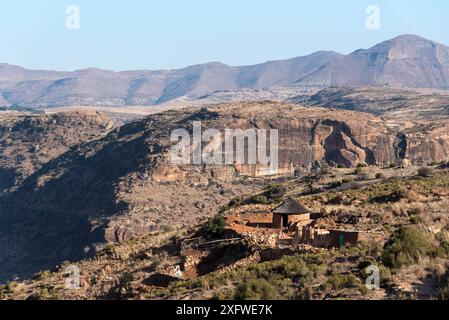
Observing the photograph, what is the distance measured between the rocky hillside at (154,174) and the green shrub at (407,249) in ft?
184

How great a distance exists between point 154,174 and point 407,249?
7350cm

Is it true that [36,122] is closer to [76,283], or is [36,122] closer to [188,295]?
[76,283]

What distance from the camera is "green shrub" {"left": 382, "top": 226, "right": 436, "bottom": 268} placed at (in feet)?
65.2

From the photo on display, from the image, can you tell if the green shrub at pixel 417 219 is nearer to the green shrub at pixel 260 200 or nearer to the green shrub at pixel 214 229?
the green shrub at pixel 214 229

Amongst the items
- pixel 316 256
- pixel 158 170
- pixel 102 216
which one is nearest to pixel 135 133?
pixel 158 170

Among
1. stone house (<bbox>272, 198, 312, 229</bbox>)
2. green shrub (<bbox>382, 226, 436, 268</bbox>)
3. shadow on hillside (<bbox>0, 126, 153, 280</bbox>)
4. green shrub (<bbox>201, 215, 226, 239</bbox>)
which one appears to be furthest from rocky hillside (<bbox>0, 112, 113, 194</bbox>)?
green shrub (<bbox>382, 226, 436, 268</bbox>)

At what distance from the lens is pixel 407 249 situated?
66.9 feet

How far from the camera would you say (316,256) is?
2223cm

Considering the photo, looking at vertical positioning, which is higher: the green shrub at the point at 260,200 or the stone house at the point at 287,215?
the stone house at the point at 287,215

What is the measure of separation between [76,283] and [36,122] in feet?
370

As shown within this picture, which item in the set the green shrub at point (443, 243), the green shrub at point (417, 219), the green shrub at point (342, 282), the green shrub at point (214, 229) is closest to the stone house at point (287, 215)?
the green shrub at point (214, 229)

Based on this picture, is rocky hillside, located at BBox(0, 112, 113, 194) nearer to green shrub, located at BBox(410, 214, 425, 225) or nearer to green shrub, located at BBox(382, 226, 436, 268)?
green shrub, located at BBox(410, 214, 425, 225)

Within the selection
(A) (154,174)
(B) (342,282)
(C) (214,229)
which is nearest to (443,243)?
(B) (342,282)

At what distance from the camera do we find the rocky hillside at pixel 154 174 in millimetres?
83312
